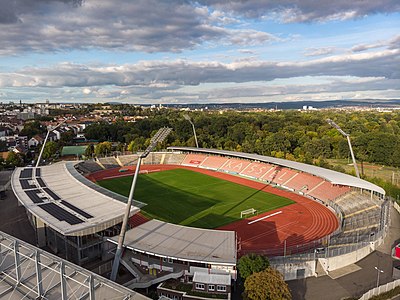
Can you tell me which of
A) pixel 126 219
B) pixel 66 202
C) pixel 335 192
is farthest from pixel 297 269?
pixel 335 192

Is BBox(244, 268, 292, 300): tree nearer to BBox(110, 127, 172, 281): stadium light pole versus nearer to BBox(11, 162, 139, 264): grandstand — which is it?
BBox(110, 127, 172, 281): stadium light pole

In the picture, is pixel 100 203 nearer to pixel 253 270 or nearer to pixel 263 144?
pixel 253 270

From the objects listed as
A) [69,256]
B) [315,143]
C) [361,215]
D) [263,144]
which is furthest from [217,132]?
[69,256]

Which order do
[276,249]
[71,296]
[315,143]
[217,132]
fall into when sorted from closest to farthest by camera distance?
[71,296]
[276,249]
[315,143]
[217,132]

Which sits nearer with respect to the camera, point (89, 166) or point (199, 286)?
point (199, 286)

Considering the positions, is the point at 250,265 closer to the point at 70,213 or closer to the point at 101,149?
the point at 70,213

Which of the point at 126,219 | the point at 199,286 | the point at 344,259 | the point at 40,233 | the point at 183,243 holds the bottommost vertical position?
the point at 344,259

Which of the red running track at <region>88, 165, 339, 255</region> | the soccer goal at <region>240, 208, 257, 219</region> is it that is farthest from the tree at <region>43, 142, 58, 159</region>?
the red running track at <region>88, 165, 339, 255</region>
